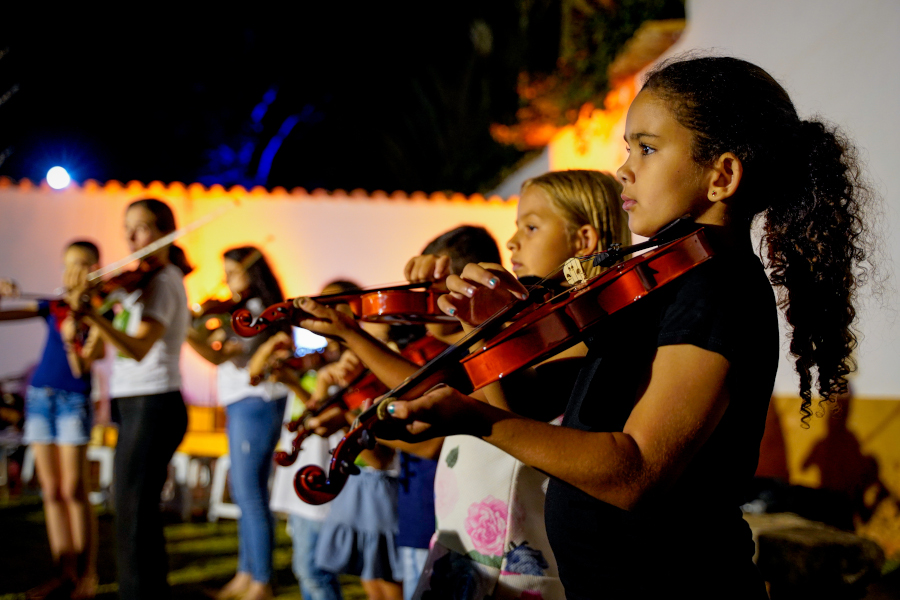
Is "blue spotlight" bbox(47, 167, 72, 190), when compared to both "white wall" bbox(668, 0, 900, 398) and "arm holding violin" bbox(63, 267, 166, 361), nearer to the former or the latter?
"arm holding violin" bbox(63, 267, 166, 361)

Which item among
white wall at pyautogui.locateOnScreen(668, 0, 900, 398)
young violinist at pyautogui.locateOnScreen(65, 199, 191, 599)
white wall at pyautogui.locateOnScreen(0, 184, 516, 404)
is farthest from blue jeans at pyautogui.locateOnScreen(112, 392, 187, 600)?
white wall at pyautogui.locateOnScreen(0, 184, 516, 404)

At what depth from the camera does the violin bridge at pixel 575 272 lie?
112 centimetres

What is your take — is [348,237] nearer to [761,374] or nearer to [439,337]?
[439,337]

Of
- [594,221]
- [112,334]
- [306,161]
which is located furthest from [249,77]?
[594,221]

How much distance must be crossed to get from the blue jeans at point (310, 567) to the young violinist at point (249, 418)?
0.62 metres

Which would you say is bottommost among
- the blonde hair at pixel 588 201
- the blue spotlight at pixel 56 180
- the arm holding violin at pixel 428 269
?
the arm holding violin at pixel 428 269

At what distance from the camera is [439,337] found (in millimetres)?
1981

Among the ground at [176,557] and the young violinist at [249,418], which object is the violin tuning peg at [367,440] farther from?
the ground at [176,557]

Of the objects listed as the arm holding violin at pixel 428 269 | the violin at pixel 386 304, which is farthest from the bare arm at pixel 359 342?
the arm holding violin at pixel 428 269

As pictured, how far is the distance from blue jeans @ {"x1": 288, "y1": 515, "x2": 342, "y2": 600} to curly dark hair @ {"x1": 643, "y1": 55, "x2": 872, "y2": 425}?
7.17 ft

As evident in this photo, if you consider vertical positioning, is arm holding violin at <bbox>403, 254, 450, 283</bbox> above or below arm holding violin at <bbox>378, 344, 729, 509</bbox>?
above

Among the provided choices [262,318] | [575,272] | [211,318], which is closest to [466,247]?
[262,318]

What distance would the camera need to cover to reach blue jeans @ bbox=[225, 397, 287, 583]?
136 inches

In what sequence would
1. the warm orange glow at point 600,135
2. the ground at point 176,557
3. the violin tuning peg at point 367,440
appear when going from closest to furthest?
1. the violin tuning peg at point 367,440
2. the ground at point 176,557
3. the warm orange glow at point 600,135
